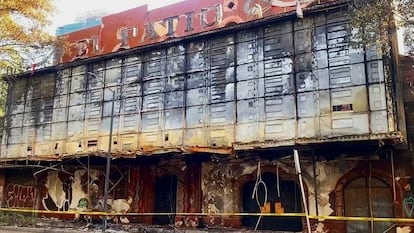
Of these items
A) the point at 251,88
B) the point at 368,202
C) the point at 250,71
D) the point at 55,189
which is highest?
the point at 250,71

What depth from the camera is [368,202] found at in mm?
14070

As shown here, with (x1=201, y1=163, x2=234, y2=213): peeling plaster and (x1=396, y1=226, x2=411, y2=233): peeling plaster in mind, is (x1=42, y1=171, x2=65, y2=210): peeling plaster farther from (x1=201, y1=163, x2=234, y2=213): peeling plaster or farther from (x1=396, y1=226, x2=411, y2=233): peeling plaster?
(x1=396, y1=226, x2=411, y2=233): peeling plaster

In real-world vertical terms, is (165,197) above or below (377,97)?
below

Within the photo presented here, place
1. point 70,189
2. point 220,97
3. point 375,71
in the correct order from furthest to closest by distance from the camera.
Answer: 1. point 70,189
2. point 220,97
3. point 375,71

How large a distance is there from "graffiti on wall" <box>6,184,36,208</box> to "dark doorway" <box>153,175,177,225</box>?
7.25 m

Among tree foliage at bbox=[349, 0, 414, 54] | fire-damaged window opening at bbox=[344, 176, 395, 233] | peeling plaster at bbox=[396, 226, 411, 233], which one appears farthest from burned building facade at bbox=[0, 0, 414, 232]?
tree foliage at bbox=[349, 0, 414, 54]

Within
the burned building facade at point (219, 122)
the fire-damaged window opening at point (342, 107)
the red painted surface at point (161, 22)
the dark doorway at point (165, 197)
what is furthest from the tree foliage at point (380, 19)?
the dark doorway at point (165, 197)

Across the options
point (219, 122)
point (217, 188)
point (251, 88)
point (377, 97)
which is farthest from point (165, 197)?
point (377, 97)

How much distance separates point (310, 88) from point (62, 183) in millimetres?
13254

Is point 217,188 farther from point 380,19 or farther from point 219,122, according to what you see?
point 380,19

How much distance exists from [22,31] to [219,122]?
32.5ft

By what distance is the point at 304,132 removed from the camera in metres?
14.5

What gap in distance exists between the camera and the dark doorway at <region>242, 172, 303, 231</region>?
1535 cm

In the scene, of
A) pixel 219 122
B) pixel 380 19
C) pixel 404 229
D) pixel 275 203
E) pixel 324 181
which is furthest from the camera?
pixel 219 122
